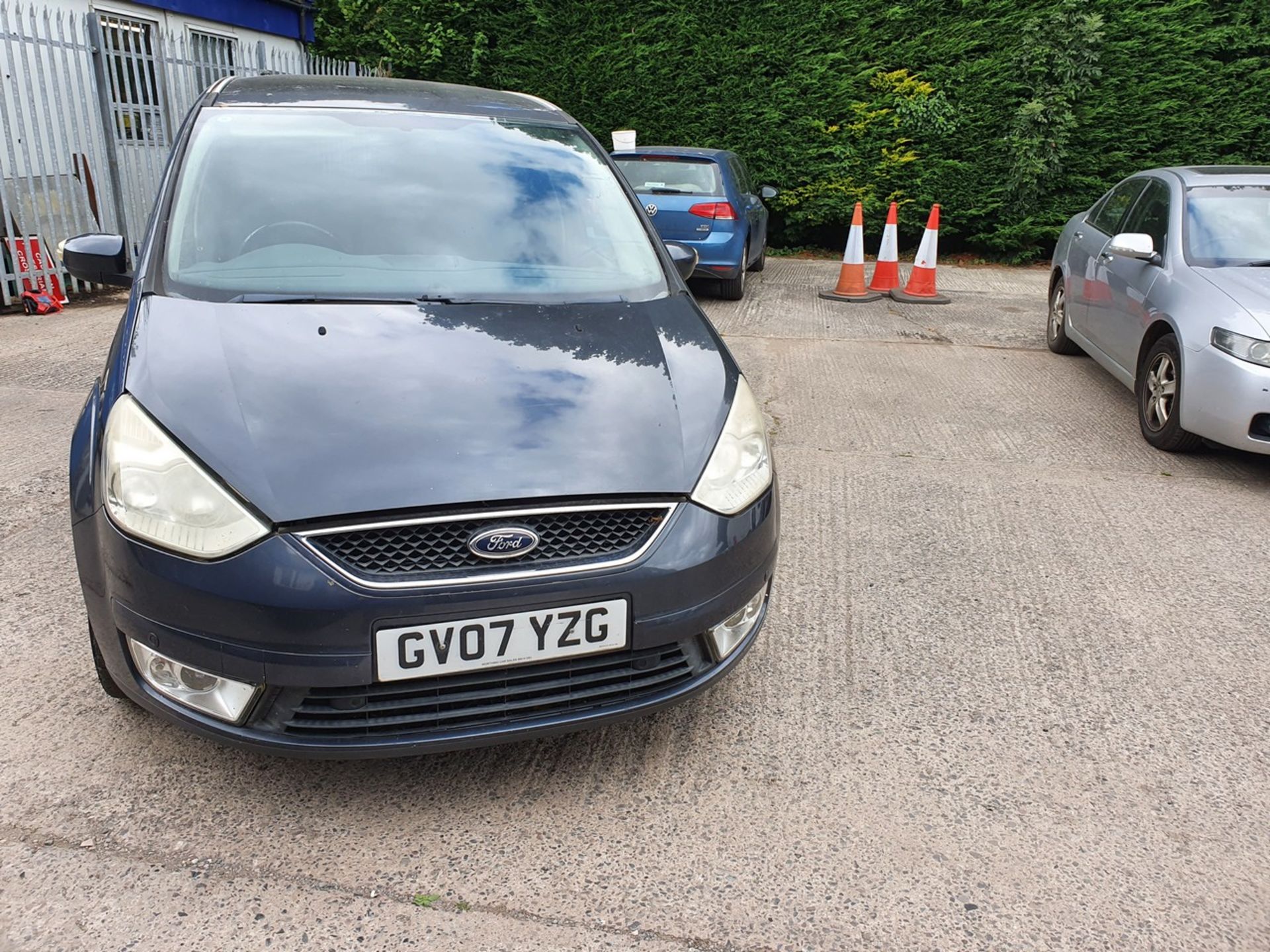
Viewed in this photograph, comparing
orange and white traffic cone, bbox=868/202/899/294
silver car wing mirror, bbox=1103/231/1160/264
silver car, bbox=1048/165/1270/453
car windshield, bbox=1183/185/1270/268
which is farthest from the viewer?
orange and white traffic cone, bbox=868/202/899/294

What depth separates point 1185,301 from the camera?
5.08m

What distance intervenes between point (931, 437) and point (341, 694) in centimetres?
408

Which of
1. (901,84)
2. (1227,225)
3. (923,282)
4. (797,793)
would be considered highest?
(901,84)

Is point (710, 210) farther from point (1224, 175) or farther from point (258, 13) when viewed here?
point (258, 13)

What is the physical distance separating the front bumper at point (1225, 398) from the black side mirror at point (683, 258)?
2.68 metres

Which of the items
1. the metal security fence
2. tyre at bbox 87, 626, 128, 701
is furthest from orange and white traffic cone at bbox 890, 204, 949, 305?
tyre at bbox 87, 626, 128, 701

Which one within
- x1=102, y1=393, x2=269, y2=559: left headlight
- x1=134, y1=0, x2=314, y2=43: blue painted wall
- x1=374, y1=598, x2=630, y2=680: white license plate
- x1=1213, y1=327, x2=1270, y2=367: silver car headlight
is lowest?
x1=374, y1=598, x2=630, y2=680: white license plate

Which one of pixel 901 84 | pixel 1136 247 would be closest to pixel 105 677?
pixel 1136 247

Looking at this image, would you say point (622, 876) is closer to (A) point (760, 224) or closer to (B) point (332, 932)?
(B) point (332, 932)

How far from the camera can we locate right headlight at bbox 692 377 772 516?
2340 millimetres

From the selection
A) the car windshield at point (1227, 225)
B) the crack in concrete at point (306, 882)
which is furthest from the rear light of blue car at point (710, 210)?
the crack in concrete at point (306, 882)

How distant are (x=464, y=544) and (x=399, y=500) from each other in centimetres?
16

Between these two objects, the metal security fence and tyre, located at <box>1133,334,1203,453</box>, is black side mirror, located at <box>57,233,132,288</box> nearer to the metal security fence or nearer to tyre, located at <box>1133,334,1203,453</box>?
tyre, located at <box>1133,334,1203,453</box>

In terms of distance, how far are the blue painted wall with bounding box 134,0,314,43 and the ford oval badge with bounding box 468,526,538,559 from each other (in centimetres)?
1039
